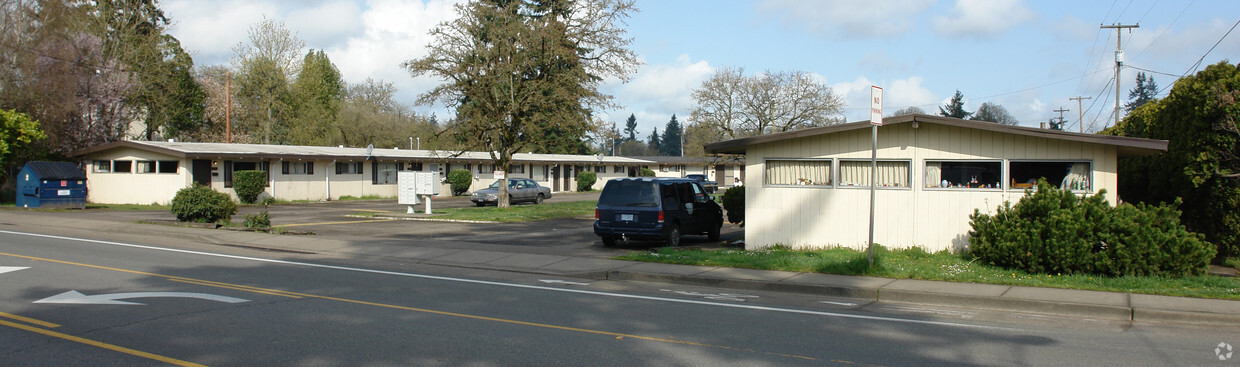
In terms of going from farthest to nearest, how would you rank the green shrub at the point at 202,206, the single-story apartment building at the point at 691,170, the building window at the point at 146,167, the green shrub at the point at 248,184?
the single-story apartment building at the point at 691,170 < the green shrub at the point at 248,184 < the building window at the point at 146,167 < the green shrub at the point at 202,206

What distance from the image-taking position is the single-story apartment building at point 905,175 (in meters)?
13.2

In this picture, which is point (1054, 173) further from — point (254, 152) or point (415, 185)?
point (254, 152)

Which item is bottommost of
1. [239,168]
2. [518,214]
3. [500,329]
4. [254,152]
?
[500,329]

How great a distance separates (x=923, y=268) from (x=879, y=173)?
2896mm

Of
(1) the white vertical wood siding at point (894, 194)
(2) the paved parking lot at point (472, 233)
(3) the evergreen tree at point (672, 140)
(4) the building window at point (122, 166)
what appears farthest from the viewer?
(3) the evergreen tree at point (672, 140)

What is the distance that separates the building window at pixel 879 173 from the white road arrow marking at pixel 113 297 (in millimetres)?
10537

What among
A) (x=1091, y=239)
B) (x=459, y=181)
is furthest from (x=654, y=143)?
(x=1091, y=239)

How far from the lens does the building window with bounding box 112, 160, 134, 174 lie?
1394 inches

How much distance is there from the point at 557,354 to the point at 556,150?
64.3m

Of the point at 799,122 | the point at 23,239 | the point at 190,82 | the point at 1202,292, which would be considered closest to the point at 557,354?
the point at 1202,292

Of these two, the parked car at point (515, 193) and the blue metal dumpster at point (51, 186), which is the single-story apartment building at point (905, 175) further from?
the blue metal dumpster at point (51, 186)

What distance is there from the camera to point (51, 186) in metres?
28.9

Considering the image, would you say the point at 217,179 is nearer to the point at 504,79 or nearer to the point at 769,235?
the point at 504,79

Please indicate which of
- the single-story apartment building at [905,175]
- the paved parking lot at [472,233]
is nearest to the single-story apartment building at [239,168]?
the paved parking lot at [472,233]
